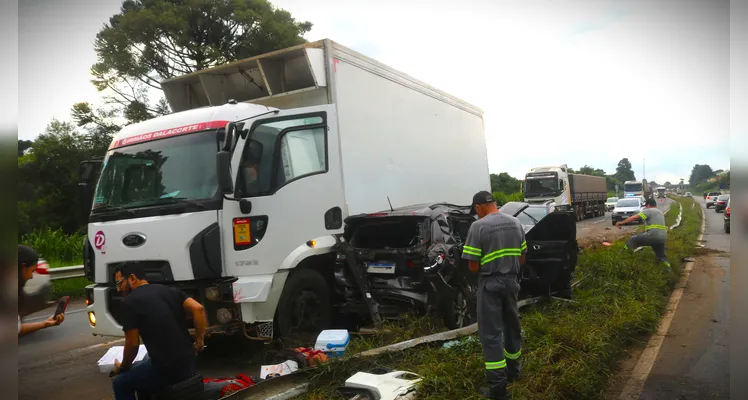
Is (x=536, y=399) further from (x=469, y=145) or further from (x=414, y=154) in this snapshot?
(x=469, y=145)

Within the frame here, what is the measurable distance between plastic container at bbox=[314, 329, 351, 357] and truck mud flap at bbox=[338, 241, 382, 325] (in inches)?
25.7

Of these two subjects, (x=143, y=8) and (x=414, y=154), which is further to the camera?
(x=143, y=8)

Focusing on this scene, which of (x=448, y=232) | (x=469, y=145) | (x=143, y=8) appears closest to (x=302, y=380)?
(x=448, y=232)

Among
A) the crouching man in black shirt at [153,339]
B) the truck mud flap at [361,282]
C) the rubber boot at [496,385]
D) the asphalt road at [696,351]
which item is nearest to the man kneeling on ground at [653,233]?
the asphalt road at [696,351]

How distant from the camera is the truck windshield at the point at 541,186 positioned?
26578 millimetres

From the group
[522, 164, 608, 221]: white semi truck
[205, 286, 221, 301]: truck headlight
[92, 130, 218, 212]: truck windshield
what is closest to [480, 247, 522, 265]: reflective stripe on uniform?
[205, 286, 221, 301]: truck headlight

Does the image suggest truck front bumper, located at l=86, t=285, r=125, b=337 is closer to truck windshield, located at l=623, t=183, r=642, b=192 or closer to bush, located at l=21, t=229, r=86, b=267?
bush, located at l=21, t=229, r=86, b=267

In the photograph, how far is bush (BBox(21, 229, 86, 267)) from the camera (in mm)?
12117

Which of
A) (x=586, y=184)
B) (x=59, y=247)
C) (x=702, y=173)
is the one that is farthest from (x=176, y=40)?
(x=586, y=184)

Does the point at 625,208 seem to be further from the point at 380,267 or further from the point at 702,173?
the point at 702,173

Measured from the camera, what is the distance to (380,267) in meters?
5.88

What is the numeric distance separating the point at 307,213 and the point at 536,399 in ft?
10.2

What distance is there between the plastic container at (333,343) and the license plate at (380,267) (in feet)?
3.05

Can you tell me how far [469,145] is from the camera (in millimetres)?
10500
